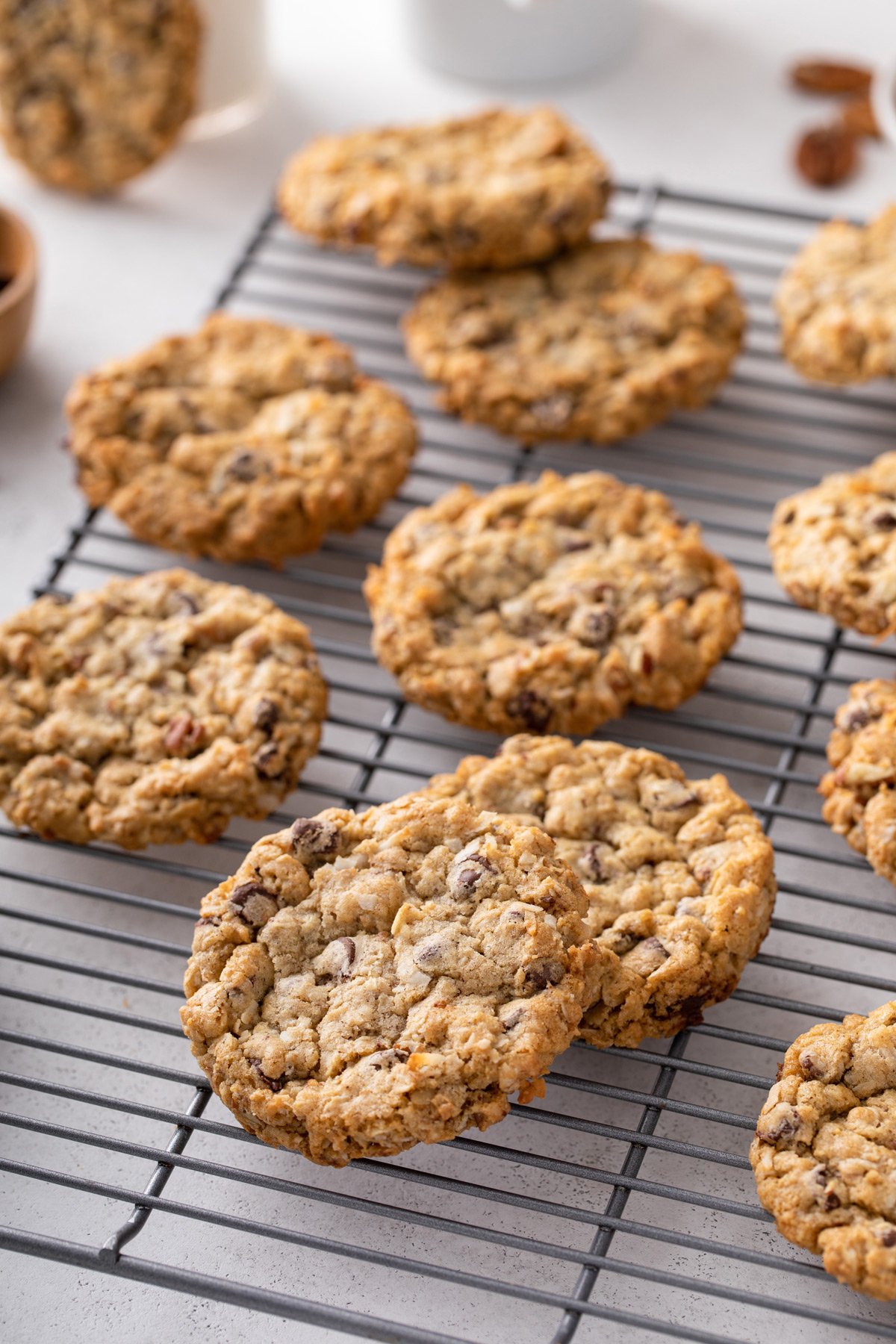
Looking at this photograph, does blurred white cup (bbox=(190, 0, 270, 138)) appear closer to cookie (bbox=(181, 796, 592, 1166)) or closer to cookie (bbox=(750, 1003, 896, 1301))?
cookie (bbox=(181, 796, 592, 1166))

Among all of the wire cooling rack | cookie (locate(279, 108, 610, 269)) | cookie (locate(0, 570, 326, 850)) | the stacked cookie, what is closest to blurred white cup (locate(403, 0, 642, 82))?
cookie (locate(279, 108, 610, 269))

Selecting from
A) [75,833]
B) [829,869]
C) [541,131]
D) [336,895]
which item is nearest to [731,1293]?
[336,895]

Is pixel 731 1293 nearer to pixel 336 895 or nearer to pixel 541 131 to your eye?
pixel 336 895

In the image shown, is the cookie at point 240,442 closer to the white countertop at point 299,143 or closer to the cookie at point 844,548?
the white countertop at point 299,143

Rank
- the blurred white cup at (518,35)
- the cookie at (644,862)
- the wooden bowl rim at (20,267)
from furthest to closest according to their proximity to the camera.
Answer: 1. the blurred white cup at (518,35)
2. the wooden bowl rim at (20,267)
3. the cookie at (644,862)

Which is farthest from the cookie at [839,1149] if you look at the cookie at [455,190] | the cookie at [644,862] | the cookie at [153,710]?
the cookie at [455,190]

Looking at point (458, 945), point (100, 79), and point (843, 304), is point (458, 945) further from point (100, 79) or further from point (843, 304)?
point (100, 79)
